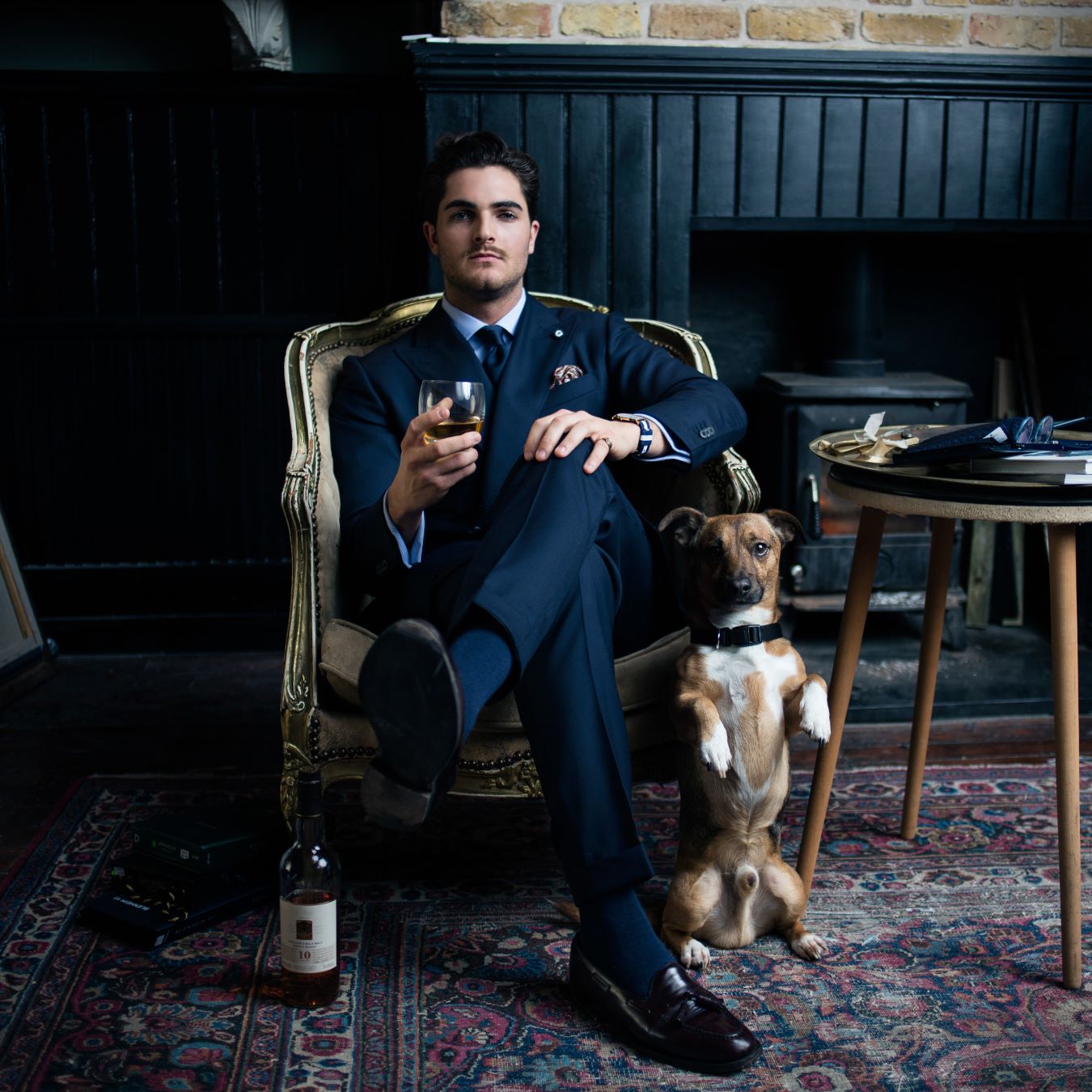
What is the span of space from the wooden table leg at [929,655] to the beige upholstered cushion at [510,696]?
1.66ft

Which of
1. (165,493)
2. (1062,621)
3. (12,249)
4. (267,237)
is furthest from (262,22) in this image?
(1062,621)

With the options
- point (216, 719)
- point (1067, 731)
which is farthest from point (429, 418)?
point (216, 719)

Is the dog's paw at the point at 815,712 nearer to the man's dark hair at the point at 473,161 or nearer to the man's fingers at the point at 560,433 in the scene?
the man's fingers at the point at 560,433

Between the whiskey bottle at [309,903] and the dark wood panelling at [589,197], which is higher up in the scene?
the dark wood panelling at [589,197]

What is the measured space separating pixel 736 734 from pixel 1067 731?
1.54 ft

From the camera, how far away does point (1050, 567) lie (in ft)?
5.75

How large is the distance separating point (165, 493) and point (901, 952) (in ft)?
8.07

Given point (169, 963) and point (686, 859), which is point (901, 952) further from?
point (169, 963)

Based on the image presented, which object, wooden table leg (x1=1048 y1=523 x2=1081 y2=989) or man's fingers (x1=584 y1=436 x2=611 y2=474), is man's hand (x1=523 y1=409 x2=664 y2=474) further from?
wooden table leg (x1=1048 y1=523 x2=1081 y2=989)

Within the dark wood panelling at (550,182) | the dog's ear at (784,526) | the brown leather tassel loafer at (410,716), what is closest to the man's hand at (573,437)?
the dog's ear at (784,526)

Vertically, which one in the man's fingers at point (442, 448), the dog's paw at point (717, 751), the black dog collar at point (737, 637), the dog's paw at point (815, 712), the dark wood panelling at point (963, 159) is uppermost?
the dark wood panelling at point (963, 159)

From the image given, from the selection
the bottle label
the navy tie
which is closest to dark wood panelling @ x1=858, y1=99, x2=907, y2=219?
the navy tie

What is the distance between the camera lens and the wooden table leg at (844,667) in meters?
1.98

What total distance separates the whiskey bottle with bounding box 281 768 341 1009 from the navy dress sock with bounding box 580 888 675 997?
1.17 feet
